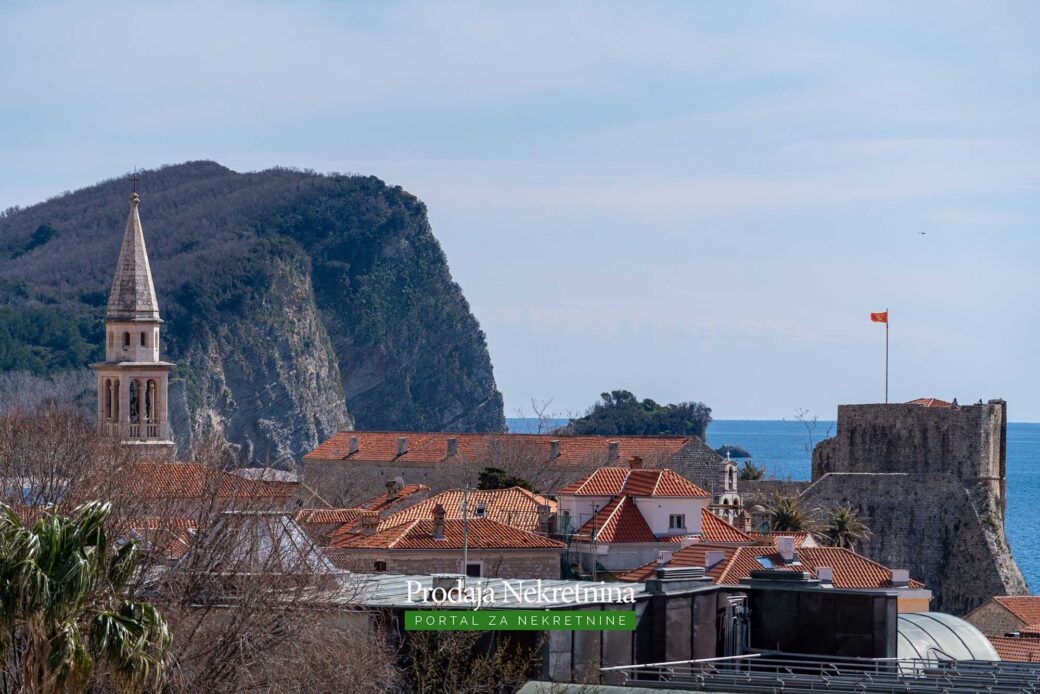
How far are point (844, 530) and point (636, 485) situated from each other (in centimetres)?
1208

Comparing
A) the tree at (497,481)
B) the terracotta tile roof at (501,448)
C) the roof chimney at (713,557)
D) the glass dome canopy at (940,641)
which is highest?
the terracotta tile roof at (501,448)

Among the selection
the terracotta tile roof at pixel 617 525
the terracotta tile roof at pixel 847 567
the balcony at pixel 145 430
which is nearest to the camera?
the terracotta tile roof at pixel 847 567

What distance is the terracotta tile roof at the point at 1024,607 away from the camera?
168ft

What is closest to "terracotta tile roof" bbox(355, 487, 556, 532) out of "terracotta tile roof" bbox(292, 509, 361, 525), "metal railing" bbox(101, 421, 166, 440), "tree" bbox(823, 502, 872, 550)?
"terracotta tile roof" bbox(292, 509, 361, 525)

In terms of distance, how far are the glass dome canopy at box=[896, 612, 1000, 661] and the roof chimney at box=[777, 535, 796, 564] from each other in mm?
17082

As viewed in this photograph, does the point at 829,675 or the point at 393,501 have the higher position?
the point at 393,501

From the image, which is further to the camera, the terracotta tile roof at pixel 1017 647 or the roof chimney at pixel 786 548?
the roof chimney at pixel 786 548

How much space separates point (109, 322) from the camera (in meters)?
70.6

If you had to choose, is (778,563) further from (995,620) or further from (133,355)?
(133,355)

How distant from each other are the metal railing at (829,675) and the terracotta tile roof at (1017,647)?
462 inches

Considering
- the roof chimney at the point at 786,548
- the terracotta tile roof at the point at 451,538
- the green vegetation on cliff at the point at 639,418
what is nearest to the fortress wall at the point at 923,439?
the roof chimney at the point at 786,548

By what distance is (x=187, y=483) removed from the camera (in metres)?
40.5

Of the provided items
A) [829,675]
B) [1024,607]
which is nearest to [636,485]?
[1024,607]

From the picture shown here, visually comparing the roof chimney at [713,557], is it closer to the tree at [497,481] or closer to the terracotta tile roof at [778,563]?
the terracotta tile roof at [778,563]
